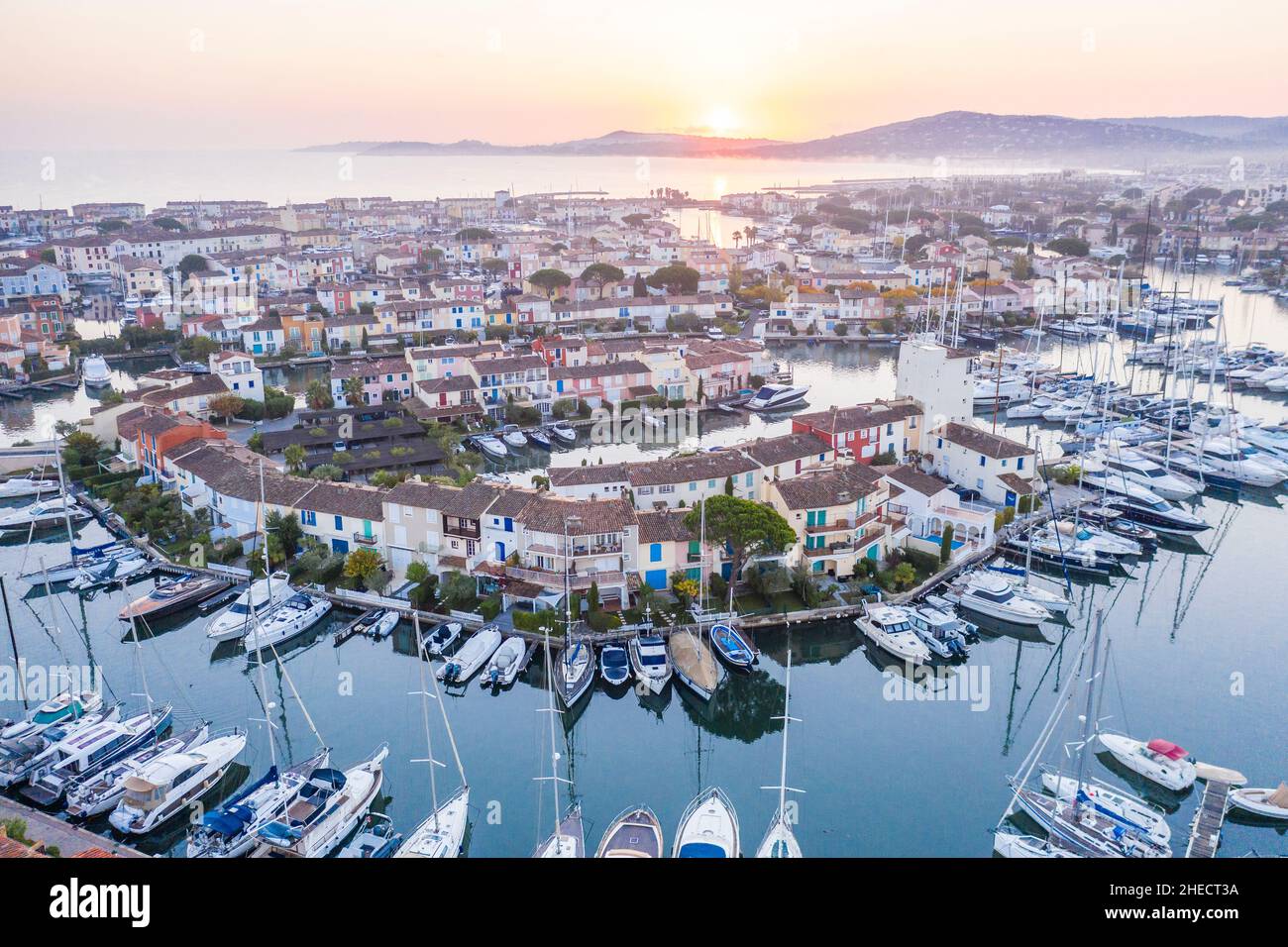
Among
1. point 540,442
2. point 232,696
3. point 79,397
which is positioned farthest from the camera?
point 79,397

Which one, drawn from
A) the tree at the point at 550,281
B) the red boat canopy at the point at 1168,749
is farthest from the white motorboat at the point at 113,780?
the tree at the point at 550,281

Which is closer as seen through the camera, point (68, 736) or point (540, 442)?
point (68, 736)

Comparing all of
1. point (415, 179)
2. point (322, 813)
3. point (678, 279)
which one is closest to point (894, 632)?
point (322, 813)

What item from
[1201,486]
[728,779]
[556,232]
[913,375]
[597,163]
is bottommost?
[728,779]

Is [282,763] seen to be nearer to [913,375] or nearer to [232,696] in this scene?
[232,696]

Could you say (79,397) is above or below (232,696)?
above

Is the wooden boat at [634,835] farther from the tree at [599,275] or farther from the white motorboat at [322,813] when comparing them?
the tree at [599,275]

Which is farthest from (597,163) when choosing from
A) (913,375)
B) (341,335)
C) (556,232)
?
(913,375)
